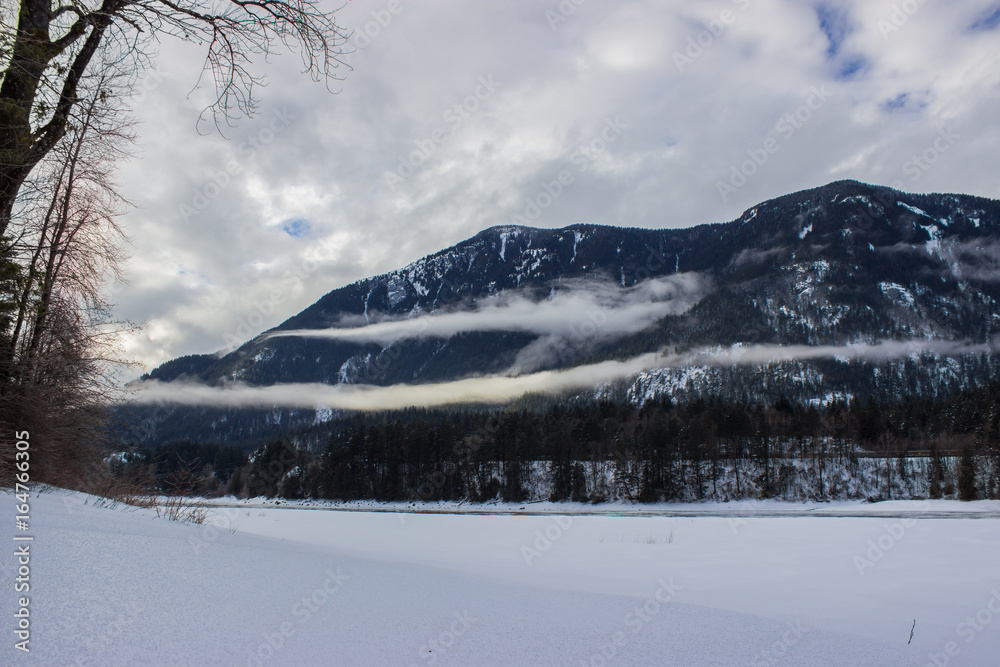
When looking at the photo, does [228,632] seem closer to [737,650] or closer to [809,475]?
[737,650]

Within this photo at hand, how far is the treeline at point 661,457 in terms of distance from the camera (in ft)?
204

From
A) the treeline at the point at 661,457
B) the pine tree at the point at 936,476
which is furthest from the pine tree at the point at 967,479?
the pine tree at the point at 936,476

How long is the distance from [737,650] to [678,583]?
4254 mm

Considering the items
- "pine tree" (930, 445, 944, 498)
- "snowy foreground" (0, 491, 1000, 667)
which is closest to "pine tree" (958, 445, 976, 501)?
"pine tree" (930, 445, 944, 498)

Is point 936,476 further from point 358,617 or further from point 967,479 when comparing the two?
point 358,617

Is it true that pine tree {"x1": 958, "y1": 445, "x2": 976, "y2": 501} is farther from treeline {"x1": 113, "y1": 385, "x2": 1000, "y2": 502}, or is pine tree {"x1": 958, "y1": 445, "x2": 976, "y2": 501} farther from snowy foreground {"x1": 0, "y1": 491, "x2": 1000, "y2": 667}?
snowy foreground {"x1": 0, "y1": 491, "x2": 1000, "y2": 667}

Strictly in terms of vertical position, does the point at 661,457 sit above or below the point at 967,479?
above

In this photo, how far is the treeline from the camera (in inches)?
2446

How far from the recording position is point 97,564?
2771 mm

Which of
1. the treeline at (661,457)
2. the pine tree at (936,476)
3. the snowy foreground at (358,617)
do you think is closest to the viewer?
the snowy foreground at (358,617)

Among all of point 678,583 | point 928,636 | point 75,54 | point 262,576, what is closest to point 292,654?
point 262,576

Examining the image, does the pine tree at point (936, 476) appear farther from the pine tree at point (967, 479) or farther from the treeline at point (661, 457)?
the pine tree at point (967, 479)

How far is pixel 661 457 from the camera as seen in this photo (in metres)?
65.1

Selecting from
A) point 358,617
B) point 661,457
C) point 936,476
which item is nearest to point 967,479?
point 936,476
